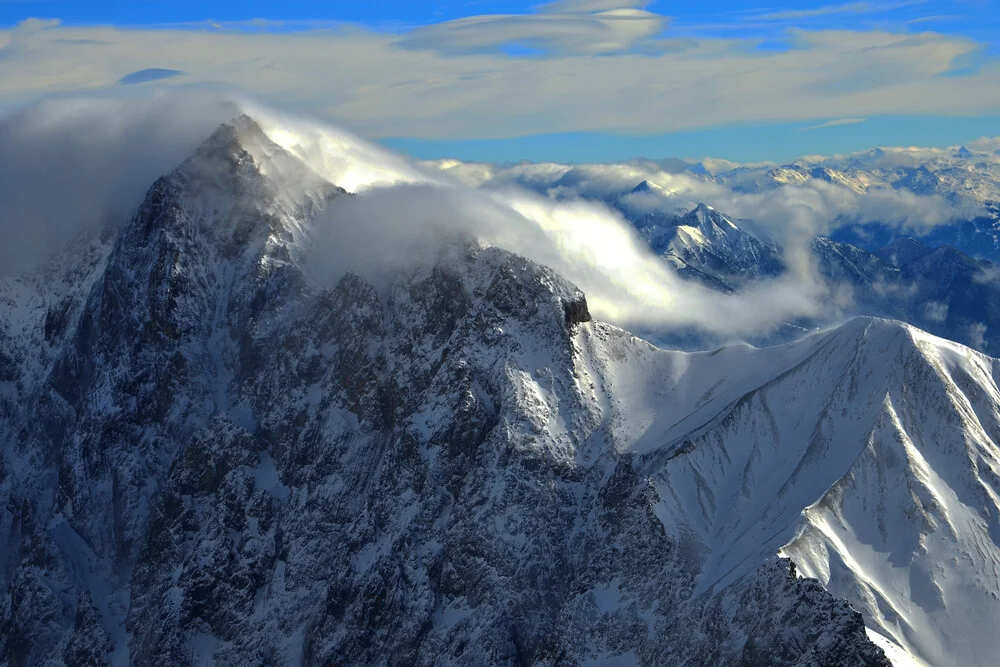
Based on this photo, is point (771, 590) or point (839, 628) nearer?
point (839, 628)

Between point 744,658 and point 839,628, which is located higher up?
point 839,628

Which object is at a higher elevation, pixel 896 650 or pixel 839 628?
pixel 839 628

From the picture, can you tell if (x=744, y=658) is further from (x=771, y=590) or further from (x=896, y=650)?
(x=896, y=650)

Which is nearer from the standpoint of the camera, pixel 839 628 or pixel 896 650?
pixel 839 628

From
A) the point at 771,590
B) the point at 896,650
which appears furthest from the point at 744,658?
the point at 896,650
